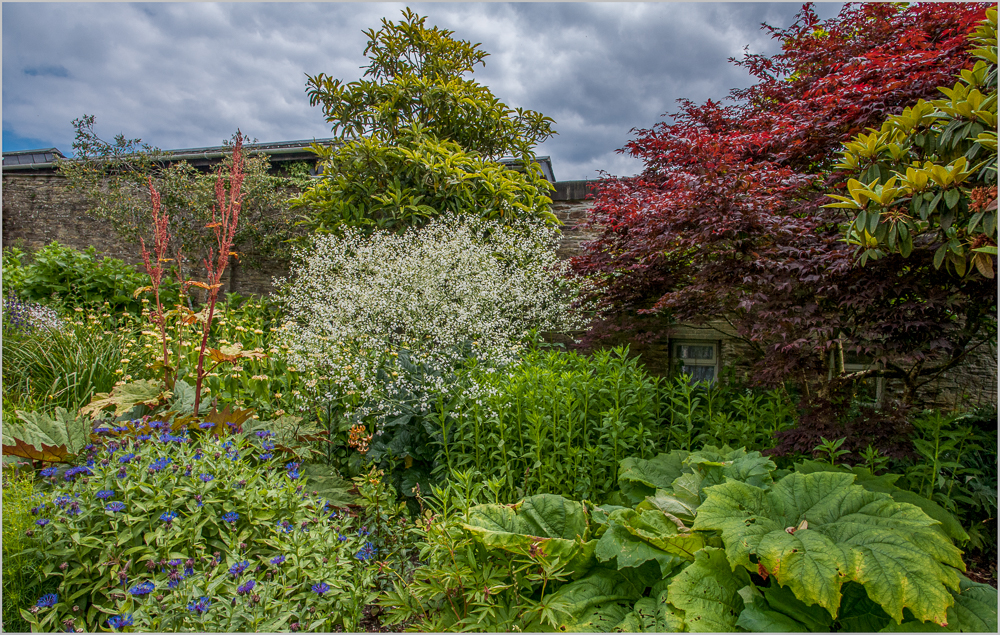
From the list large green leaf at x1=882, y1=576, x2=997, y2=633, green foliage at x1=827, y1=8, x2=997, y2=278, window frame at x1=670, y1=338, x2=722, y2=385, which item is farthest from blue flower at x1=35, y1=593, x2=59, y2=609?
window frame at x1=670, y1=338, x2=722, y2=385

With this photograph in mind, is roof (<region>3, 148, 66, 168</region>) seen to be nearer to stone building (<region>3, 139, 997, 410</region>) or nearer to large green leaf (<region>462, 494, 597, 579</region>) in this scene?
stone building (<region>3, 139, 997, 410</region>)

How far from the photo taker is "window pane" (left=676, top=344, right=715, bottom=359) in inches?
231

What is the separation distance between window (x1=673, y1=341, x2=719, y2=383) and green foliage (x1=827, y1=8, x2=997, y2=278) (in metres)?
3.67

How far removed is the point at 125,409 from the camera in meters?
2.76

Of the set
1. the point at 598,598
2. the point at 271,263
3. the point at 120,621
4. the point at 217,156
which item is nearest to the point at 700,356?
the point at 598,598

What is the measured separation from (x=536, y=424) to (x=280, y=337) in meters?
2.99

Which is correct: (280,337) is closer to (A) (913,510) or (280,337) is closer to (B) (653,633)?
(B) (653,633)

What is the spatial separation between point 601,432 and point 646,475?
51cm

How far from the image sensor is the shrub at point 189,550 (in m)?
1.56

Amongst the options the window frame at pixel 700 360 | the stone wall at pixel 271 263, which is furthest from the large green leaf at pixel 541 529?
the window frame at pixel 700 360

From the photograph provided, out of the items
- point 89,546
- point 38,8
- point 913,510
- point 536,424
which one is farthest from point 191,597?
point 38,8

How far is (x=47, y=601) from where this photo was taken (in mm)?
1566

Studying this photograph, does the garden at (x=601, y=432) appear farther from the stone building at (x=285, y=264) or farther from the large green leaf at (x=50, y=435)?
the stone building at (x=285, y=264)

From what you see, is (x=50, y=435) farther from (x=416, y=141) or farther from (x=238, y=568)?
(x=416, y=141)
